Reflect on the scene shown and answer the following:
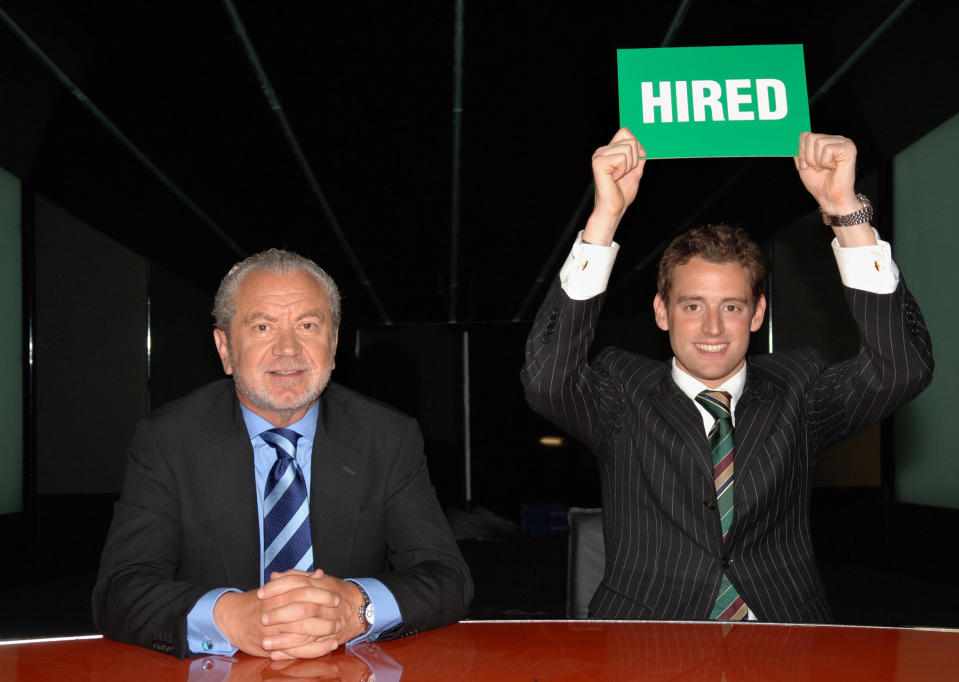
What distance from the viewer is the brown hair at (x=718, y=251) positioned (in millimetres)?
1948

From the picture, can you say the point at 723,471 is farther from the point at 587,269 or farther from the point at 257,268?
the point at 257,268

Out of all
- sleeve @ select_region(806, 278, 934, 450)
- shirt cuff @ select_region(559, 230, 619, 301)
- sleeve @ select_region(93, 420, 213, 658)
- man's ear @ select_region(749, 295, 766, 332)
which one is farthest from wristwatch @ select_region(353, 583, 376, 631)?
sleeve @ select_region(806, 278, 934, 450)

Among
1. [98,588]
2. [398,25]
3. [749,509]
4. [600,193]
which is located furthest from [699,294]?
[398,25]

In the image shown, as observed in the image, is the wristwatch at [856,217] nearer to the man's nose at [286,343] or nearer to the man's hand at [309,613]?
the man's nose at [286,343]

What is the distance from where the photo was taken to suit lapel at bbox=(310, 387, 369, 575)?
1.72 metres

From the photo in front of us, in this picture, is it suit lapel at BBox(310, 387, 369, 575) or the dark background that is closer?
suit lapel at BBox(310, 387, 369, 575)

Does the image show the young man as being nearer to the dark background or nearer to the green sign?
the green sign

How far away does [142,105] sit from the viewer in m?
4.33

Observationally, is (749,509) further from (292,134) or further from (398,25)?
(292,134)

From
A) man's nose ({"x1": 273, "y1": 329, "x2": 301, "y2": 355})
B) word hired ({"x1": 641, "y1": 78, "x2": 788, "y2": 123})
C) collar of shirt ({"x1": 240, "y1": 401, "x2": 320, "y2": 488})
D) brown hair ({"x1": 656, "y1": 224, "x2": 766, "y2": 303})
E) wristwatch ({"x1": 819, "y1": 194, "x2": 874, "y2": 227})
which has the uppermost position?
word hired ({"x1": 641, "y1": 78, "x2": 788, "y2": 123})

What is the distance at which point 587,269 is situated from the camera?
73.5 inches

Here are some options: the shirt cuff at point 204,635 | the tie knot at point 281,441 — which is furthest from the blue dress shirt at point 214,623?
the tie knot at point 281,441

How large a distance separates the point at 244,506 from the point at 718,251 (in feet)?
3.82

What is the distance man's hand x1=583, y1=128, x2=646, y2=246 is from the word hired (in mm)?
101
